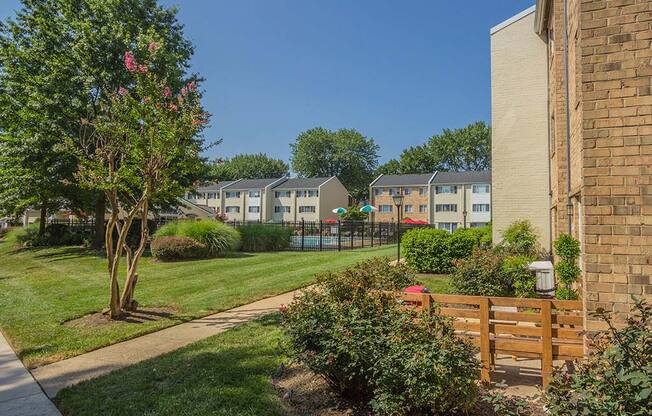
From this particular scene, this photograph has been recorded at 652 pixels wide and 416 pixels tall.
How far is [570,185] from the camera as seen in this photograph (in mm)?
8023

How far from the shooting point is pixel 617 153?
3.87 m

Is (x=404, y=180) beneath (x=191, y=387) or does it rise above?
above

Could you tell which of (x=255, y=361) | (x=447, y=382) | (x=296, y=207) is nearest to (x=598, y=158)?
(x=447, y=382)

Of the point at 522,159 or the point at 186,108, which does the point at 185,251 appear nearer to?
the point at 186,108

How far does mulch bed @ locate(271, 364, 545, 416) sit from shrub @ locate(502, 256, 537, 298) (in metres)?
4.95

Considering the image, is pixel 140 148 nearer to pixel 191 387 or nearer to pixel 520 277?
pixel 191 387

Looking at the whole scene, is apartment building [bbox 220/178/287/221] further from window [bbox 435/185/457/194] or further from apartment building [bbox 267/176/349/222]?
window [bbox 435/185/457/194]

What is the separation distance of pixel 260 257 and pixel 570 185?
11465 mm

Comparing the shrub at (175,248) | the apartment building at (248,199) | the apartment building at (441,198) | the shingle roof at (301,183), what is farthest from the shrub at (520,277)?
the apartment building at (248,199)

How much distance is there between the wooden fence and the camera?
13.8 ft

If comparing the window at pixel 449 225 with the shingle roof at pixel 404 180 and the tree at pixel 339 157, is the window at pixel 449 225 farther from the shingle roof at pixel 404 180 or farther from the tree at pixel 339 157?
the tree at pixel 339 157

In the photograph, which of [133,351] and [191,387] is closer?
[191,387]

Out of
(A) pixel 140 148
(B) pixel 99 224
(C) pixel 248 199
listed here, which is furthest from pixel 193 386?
(C) pixel 248 199

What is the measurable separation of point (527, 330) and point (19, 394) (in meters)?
5.47
